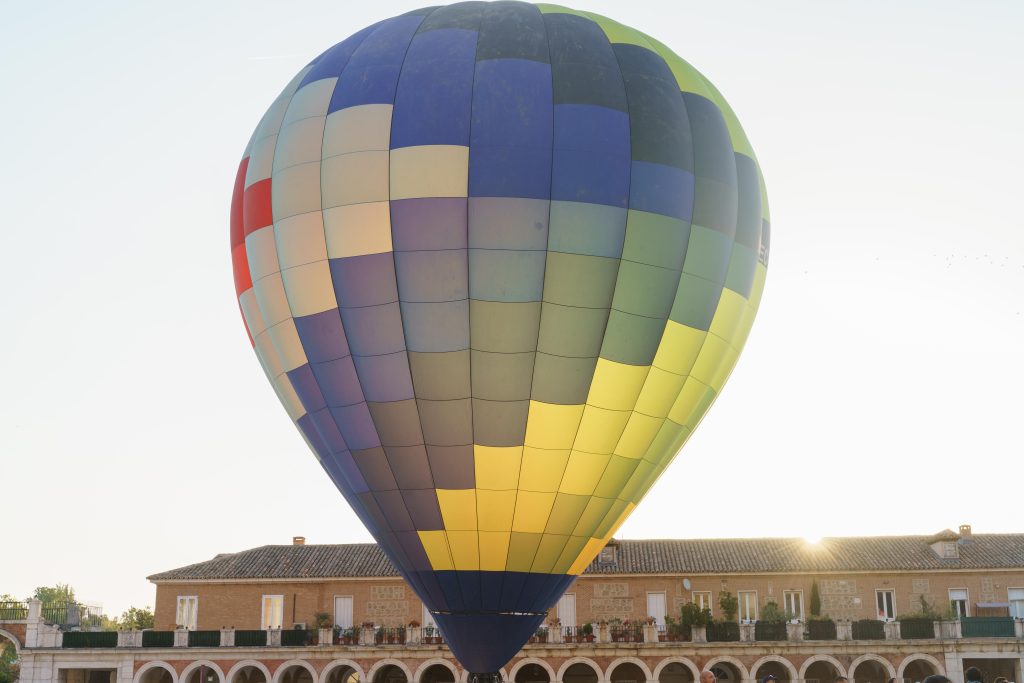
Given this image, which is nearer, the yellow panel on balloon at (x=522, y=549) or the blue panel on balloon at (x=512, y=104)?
the blue panel on balloon at (x=512, y=104)

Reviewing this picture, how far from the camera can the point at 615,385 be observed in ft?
61.0

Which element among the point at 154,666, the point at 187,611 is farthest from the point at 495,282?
the point at 187,611

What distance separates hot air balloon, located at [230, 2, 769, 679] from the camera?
1795cm

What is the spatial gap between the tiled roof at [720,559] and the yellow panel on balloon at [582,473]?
30071mm

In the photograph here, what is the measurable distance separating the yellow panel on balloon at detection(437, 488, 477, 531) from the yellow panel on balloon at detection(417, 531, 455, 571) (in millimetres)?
278

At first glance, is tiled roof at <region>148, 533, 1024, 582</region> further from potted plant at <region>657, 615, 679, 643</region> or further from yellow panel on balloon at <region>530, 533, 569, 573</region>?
yellow panel on balloon at <region>530, 533, 569, 573</region>

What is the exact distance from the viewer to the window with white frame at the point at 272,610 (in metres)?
49.2

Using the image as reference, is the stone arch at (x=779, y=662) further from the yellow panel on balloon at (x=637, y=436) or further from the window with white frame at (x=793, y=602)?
the yellow panel on balloon at (x=637, y=436)

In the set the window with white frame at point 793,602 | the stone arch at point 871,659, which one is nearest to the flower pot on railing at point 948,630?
the stone arch at point 871,659

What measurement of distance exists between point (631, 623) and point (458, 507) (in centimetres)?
2884

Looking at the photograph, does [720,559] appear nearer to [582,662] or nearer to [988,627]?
[582,662]

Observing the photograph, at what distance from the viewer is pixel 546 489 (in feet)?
60.7

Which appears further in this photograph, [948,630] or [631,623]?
[631,623]

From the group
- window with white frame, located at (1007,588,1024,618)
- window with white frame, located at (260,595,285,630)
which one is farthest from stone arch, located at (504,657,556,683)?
window with white frame, located at (1007,588,1024,618)
